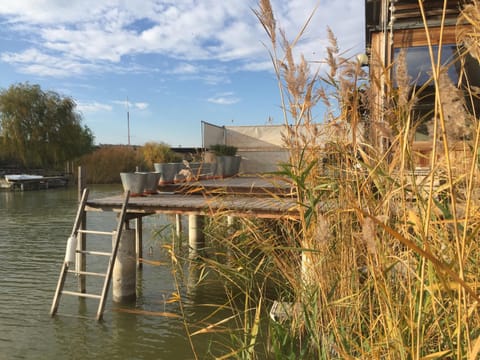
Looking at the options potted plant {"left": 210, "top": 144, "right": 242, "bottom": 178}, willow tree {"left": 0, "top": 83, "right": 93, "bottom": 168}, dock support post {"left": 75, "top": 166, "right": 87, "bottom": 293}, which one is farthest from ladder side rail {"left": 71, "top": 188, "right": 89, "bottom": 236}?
willow tree {"left": 0, "top": 83, "right": 93, "bottom": 168}

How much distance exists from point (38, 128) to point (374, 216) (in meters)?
29.1

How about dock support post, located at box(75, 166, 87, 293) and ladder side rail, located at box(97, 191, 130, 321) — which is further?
dock support post, located at box(75, 166, 87, 293)

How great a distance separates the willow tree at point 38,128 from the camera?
26.7 meters

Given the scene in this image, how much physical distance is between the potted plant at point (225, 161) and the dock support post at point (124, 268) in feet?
15.1

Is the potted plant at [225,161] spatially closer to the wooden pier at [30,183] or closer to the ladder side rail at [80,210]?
the ladder side rail at [80,210]

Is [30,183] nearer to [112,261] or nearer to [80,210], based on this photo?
[80,210]

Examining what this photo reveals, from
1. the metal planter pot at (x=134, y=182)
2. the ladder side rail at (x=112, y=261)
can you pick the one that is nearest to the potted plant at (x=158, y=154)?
the metal planter pot at (x=134, y=182)

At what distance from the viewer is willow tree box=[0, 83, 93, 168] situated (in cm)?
2670

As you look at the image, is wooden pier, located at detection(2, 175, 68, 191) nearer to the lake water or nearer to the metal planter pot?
the lake water

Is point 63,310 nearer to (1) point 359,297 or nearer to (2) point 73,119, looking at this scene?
(1) point 359,297

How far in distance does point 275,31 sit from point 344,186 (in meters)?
0.71

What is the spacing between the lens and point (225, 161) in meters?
10.4

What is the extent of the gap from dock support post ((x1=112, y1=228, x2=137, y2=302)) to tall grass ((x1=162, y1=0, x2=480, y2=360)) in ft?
12.2

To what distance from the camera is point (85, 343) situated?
4.50 m
